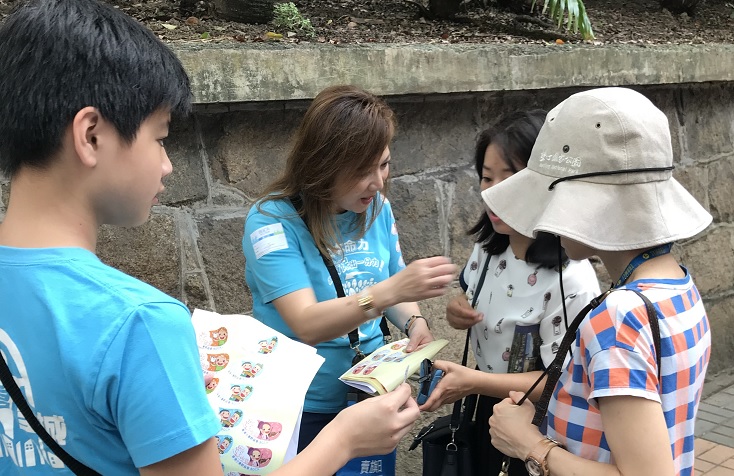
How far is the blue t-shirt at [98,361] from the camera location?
1.00 m

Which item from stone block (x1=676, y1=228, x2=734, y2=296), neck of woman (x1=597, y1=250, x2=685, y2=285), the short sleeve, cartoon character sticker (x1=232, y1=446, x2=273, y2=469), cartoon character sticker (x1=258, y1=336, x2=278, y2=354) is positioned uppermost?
neck of woman (x1=597, y1=250, x2=685, y2=285)

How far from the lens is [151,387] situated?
1.01 metres

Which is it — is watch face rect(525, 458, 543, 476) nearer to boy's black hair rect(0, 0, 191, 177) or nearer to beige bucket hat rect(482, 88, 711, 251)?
beige bucket hat rect(482, 88, 711, 251)

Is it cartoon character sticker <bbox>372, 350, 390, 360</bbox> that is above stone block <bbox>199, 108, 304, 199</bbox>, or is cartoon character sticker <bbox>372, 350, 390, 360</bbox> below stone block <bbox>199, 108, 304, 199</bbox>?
below

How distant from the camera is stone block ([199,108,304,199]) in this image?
287 cm

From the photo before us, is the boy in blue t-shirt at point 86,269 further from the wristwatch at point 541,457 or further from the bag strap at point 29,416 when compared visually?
the wristwatch at point 541,457

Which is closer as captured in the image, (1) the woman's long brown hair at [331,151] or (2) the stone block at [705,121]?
(1) the woman's long brown hair at [331,151]

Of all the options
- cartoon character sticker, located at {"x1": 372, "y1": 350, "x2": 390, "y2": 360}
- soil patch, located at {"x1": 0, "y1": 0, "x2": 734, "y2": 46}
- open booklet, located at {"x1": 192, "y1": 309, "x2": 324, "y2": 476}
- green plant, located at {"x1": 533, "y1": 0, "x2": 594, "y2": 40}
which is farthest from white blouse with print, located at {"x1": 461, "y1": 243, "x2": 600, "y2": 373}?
green plant, located at {"x1": 533, "y1": 0, "x2": 594, "y2": 40}

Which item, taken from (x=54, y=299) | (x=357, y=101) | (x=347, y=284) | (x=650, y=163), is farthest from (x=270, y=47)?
(x=54, y=299)

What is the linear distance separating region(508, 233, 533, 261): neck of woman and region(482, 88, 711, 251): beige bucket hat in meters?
0.70

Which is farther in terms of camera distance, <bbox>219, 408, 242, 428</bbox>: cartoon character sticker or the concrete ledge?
the concrete ledge

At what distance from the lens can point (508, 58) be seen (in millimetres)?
3557

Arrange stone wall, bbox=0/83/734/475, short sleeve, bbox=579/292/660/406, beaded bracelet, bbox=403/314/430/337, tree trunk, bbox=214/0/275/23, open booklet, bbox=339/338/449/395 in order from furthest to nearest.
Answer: tree trunk, bbox=214/0/275/23
stone wall, bbox=0/83/734/475
beaded bracelet, bbox=403/314/430/337
open booklet, bbox=339/338/449/395
short sleeve, bbox=579/292/660/406

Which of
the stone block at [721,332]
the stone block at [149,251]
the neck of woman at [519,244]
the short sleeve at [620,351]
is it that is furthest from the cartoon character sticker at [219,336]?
the stone block at [721,332]
